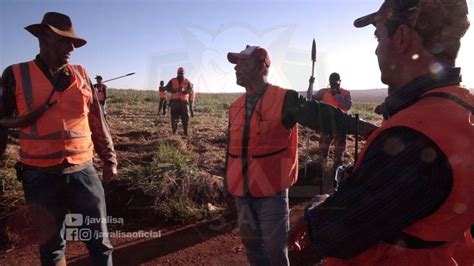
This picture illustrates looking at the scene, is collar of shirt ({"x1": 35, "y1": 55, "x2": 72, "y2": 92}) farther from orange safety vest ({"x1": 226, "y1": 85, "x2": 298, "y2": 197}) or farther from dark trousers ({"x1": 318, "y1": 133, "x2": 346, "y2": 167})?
dark trousers ({"x1": 318, "y1": 133, "x2": 346, "y2": 167})

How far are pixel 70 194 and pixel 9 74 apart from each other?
45.5 inches

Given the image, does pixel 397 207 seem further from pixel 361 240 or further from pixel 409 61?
pixel 409 61

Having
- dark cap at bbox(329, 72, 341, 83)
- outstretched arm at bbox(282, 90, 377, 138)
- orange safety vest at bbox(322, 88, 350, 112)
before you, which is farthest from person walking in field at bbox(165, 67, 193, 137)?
outstretched arm at bbox(282, 90, 377, 138)

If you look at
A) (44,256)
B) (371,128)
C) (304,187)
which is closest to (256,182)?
(371,128)

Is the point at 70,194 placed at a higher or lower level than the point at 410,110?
lower

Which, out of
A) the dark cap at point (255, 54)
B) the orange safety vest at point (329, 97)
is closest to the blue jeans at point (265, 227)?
the dark cap at point (255, 54)

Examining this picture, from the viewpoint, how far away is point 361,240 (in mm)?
1193

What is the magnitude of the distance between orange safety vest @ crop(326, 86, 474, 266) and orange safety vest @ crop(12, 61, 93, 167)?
2.60 m

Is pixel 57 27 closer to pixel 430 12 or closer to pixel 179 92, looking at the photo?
pixel 430 12

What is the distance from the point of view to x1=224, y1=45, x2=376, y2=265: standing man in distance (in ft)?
9.98

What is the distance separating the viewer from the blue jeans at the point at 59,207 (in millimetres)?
2998

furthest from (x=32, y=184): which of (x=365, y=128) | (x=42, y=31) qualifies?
(x=365, y=128)

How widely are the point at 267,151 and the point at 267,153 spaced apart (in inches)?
0.7

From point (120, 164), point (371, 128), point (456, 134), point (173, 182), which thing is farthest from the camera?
point (120, 164)
